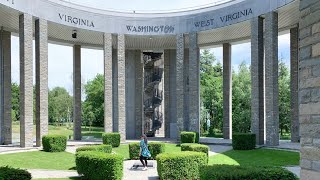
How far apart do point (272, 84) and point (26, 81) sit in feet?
51.1

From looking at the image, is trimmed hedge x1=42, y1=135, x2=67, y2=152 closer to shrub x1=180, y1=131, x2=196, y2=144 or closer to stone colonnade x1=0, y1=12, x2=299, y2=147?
stone colonnade x1=0, y1=12, x2=299, y2=147

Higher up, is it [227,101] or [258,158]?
[227,101]

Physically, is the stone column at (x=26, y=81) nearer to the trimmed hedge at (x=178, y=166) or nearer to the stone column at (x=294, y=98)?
the trimmed hedge at (x=178, y=166)

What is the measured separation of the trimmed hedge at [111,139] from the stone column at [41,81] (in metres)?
3.95

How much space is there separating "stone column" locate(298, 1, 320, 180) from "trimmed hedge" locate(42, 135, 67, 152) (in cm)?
1714

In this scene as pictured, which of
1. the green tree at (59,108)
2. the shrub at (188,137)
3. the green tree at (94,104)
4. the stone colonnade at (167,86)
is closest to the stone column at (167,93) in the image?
the stone colonnade at (167,86)

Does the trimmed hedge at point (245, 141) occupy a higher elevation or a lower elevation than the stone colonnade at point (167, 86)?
lower

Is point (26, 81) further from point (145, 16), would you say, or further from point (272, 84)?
point (272, 84)

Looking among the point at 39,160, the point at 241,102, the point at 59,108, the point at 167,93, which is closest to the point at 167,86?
the point at 167,93

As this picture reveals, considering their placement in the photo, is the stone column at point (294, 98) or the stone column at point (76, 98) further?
the stone column at point (76, 98)

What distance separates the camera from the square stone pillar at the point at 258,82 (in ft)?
79.7

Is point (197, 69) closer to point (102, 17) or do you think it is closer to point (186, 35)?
point (186, 35)

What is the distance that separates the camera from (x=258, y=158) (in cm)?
1891

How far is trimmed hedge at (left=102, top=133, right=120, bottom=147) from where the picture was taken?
982 inches
